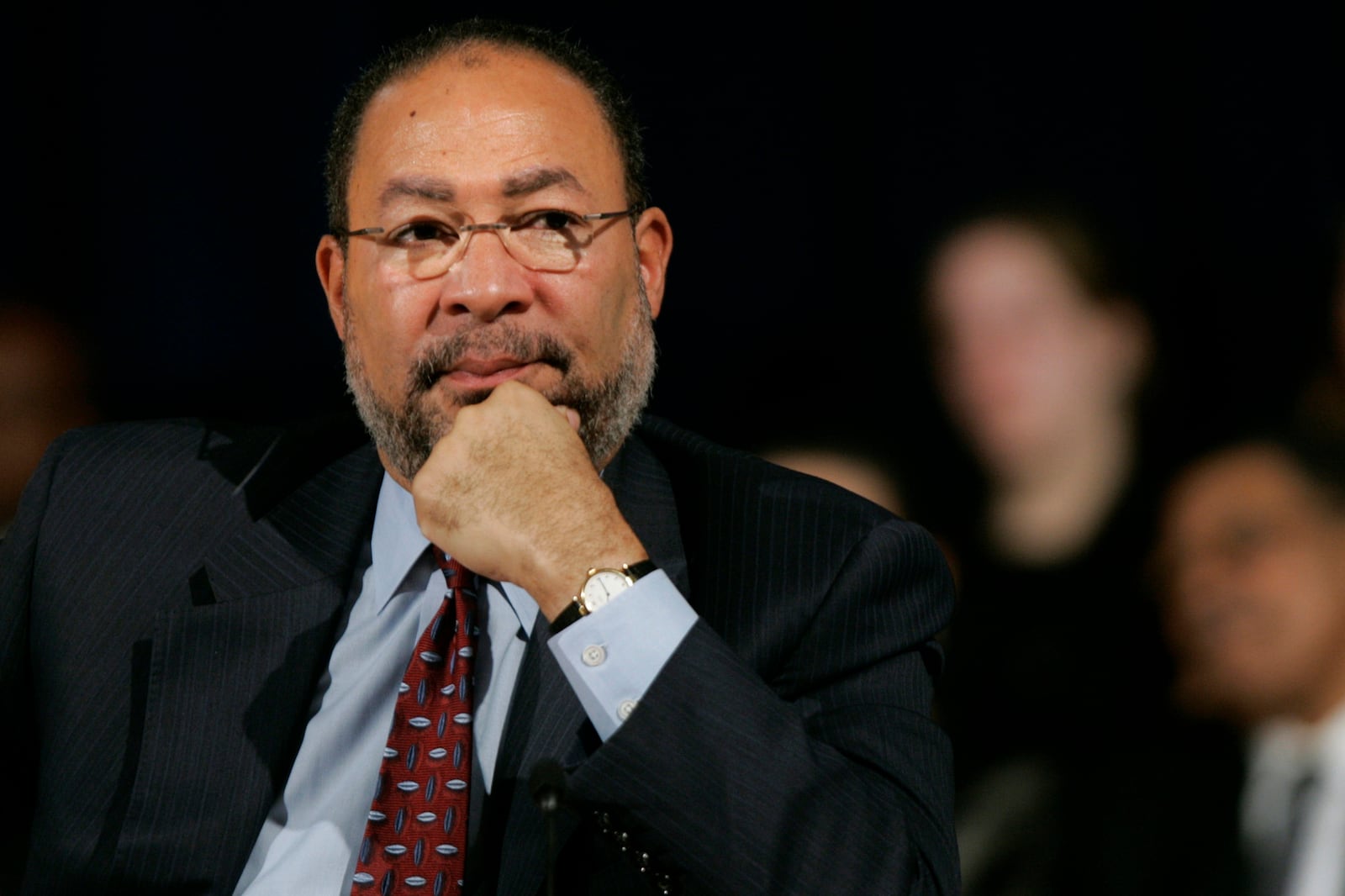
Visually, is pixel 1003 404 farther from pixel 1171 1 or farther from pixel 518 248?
pixel 518 248

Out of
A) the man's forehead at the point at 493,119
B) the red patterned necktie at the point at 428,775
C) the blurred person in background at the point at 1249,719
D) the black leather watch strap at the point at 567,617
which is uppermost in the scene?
the man's forehead at the point at 493,119

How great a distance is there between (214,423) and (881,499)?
1.10m

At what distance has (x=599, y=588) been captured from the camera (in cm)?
115

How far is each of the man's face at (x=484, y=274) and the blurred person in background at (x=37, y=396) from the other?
853mm

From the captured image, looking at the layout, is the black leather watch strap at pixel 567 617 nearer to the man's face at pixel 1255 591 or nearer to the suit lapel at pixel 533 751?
the suit lapel at pixel 533 751

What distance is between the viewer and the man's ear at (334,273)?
1.60 meters

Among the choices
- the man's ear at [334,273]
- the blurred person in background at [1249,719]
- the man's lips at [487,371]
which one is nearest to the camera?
the man's lips at [487,371]

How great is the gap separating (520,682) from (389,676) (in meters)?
0.19

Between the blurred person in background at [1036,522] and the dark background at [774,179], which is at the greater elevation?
the dark background at [774,179]

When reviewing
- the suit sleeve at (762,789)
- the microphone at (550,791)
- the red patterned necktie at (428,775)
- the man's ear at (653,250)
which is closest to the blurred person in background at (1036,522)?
the man's ear at (653,250)

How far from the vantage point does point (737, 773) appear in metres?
1.09

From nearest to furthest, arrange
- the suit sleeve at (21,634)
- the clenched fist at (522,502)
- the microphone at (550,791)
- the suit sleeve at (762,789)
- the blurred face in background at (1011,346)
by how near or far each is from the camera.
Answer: the microphone at (550,791), the suit sleeve at (762,789), the clenched fist at (522,502), the suit sleeve at (21,634), the blurred face in background at (1011,346)

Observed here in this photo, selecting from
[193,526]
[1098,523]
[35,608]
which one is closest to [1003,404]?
[1098,523]

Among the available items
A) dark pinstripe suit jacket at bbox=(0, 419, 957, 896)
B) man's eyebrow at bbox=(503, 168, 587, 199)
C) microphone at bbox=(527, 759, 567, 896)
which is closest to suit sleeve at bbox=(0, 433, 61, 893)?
dark pinstripe suit jacket at bbox=(0, 419, 957, 896)
